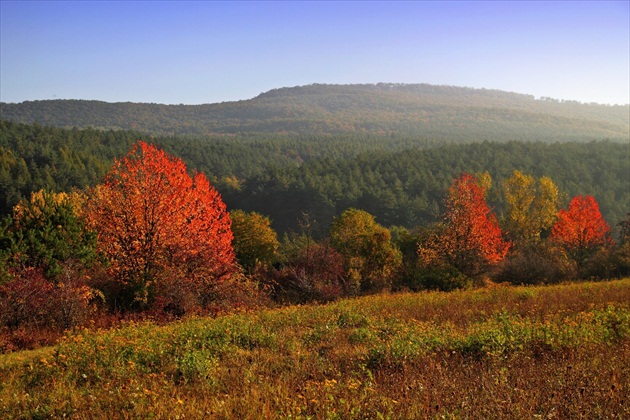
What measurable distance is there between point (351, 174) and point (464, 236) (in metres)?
86.9

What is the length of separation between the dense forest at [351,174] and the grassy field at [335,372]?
73.2 meters

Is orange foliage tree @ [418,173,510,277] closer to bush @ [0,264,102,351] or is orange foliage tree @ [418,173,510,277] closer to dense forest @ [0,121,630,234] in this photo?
bush @ [0,264,102,351]

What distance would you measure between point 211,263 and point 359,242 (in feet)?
51.5

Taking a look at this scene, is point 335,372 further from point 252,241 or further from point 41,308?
point 252,241

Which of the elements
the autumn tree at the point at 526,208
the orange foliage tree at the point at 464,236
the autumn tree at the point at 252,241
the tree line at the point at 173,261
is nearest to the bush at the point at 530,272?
the tree line at the point at 173,261

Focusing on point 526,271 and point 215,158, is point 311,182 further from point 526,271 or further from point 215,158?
point 526,271

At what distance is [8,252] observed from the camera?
20.6 meters

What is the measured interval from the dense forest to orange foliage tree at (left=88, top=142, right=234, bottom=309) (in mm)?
61817

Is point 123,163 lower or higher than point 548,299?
higher

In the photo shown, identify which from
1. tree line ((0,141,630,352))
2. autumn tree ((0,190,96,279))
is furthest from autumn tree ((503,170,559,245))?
autumn tree ((0,190,96,279))

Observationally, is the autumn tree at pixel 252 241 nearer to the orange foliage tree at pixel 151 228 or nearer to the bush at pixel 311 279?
the bush at pixel 311 279

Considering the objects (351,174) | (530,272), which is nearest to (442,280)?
(530,272)

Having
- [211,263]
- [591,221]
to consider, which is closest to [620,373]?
[211,263]

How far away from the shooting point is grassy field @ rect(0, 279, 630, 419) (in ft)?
21.2
